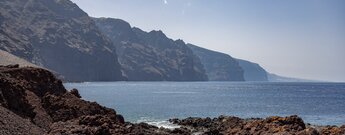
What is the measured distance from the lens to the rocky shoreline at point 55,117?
43562mm

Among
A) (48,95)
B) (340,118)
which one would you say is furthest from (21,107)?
(340,118)

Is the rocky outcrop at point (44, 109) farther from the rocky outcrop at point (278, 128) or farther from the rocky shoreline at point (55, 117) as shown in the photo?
the rocky outcrop at point (278, 128)

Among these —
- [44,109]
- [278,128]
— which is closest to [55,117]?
[44,109]

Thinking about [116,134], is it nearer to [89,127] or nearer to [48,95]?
[89,127]

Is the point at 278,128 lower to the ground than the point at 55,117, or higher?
higher

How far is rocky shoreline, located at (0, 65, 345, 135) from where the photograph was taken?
143 ft

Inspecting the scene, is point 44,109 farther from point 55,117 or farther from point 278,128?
point 278,128

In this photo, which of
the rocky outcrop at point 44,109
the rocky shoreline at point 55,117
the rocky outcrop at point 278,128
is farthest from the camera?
the rocky outcrop at point 278,128

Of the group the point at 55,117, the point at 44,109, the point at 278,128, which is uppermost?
the point at 278,128

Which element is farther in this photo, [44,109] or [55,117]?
[44,109]

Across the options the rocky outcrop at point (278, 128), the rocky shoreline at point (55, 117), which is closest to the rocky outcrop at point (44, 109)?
the rocky shoreline at point (55, 117)

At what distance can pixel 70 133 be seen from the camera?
41.8 m

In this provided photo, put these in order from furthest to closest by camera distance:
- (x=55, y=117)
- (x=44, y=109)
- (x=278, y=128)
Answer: (x=44, y=109), (x=55, y=117), (x=278, y=128)

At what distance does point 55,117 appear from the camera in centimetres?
5334
